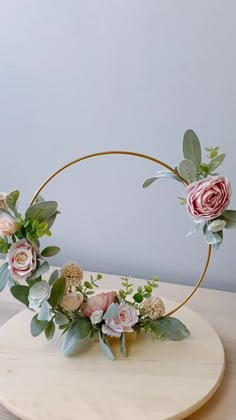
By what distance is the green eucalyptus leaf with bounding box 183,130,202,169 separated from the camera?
0.70 metres

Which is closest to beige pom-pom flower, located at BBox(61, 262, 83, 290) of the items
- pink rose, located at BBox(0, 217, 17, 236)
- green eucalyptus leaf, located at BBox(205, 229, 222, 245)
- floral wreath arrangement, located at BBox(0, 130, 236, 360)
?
floral wreath arrangement, located at BBox(0, 130, 236, 360)

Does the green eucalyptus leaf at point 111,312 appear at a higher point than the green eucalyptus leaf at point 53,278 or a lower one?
lower

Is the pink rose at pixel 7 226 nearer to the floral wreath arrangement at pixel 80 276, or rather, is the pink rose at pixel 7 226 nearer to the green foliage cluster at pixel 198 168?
the floral wreath arrangement at pixel 80 276

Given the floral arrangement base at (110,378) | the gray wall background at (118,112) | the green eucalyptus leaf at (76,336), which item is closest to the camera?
the floral arrangement base at (110,378)

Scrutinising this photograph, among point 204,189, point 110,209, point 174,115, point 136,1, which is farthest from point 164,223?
point 136,1

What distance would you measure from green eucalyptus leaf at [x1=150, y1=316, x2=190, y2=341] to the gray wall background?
241 mm

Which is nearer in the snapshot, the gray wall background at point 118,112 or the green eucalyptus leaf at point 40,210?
the green eucalyptus leaf at point 40,210

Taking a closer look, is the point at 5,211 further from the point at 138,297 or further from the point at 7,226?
the point at 138,297

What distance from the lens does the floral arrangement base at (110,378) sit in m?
0.62

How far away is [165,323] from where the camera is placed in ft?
2.52

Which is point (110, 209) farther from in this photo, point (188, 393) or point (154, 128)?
point (188, 393)

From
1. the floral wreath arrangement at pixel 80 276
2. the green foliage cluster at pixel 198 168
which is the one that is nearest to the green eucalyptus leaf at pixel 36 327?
the floral wreath arrangement at pixel 80 276

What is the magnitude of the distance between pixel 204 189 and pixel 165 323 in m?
0.24

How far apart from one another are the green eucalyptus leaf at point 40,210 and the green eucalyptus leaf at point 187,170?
19 cm
